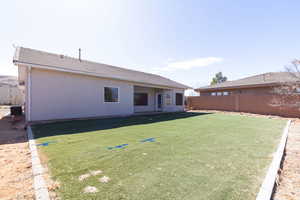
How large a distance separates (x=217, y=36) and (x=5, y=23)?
13735 mm

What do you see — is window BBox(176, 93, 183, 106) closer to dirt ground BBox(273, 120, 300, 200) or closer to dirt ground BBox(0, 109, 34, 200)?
dirt ground BBox(273, 120, 300, 200)

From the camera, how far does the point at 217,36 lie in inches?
434

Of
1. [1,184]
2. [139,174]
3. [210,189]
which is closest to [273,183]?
[210,189]

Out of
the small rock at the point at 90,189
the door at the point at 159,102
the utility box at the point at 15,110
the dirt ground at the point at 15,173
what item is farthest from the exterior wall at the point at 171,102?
the small rock at the point at 90,189

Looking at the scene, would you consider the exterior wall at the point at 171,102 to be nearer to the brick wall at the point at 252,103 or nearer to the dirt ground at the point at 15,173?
the brick wall at the point at 252,103

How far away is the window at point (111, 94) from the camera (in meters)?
9.98

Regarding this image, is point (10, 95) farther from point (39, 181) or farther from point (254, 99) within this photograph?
point (254, 99)

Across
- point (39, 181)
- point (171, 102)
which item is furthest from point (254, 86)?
point (39, 181)

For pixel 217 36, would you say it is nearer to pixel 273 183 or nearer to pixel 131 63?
pixel 131 63

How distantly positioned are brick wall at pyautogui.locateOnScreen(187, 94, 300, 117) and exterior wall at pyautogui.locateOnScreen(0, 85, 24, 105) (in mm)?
26408

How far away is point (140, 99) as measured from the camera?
15031 millimetres

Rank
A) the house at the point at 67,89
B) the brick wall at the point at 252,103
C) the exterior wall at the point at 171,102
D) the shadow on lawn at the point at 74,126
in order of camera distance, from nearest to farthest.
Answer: the shadow on lawn at the point at 74,126
the house at the point at 67,89
the brick wall at the point at 252,103
the exterior wall at the point at 171,102

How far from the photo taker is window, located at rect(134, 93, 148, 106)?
1478 cm

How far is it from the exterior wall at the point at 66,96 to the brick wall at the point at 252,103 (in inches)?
460
